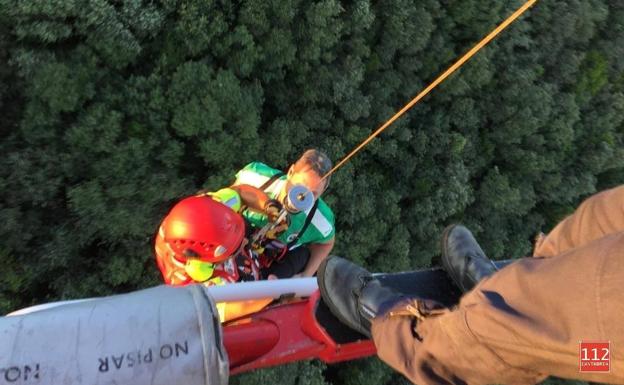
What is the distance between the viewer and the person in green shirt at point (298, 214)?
302 centimetres

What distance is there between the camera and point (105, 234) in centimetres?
663

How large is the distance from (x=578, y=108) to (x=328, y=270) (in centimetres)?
906

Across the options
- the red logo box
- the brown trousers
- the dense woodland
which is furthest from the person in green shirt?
the dense woodland

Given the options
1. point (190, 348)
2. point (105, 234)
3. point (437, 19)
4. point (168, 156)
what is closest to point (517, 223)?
point (437, 19)

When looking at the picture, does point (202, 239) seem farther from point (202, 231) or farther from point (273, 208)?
point (273, 208)

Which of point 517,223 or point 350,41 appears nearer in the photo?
point 350,41

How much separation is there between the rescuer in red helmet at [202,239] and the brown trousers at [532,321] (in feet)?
3.30

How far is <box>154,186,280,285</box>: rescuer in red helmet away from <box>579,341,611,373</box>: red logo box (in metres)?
1.68

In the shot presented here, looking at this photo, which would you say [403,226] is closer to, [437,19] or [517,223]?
[517,223]

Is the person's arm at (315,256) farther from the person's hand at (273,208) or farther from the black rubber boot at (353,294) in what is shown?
the black rubber boot at (353,294)

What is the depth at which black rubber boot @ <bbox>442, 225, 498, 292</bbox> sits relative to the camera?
2309mm

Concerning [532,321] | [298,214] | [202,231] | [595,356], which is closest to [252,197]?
[298,214]

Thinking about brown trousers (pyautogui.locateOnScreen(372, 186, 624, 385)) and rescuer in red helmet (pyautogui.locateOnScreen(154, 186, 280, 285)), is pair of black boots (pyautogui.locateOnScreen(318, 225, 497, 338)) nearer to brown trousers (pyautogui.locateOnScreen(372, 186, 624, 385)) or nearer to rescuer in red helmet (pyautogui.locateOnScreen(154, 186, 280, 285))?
brown trousers (pyautogui.locateOnScreen(372, 186, 624, 385))

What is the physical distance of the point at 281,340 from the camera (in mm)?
2127
